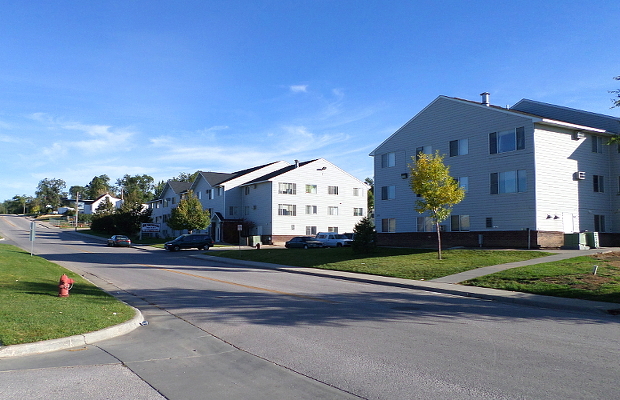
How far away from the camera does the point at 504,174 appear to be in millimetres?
31719

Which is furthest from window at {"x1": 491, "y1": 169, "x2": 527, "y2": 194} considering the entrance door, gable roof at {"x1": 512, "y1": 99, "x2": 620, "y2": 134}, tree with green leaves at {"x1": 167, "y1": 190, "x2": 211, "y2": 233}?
tree with green leaves at {"x1": 167, "y1": 190, "x2": 211, "y2": 233}

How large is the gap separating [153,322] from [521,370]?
774 cm

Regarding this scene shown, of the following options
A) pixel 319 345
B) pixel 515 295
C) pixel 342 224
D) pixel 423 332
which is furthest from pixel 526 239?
pixel 342 224

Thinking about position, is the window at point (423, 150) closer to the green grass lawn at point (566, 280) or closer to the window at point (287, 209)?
the green grass lawn at point (566, 280)

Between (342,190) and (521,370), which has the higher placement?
(342,190)

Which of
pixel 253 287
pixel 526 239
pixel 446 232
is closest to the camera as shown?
pixel 253 287

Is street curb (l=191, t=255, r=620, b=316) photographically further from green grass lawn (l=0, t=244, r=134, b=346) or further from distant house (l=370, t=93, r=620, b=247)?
distant house (l=370, t=93, r=620, b=247)

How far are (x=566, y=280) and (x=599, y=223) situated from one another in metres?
19.6

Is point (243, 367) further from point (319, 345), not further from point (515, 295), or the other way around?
point (515, 295)

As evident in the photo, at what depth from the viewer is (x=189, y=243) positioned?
4712cm

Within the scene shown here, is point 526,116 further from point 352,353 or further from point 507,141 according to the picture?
point 352,353

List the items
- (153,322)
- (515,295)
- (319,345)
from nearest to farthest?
(319,345)
(153,322)
(515,295)

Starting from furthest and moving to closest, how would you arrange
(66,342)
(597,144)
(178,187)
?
(178,187)
(597,144)
(66,342)

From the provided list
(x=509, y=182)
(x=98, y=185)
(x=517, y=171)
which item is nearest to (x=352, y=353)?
(x=517, y=171)
